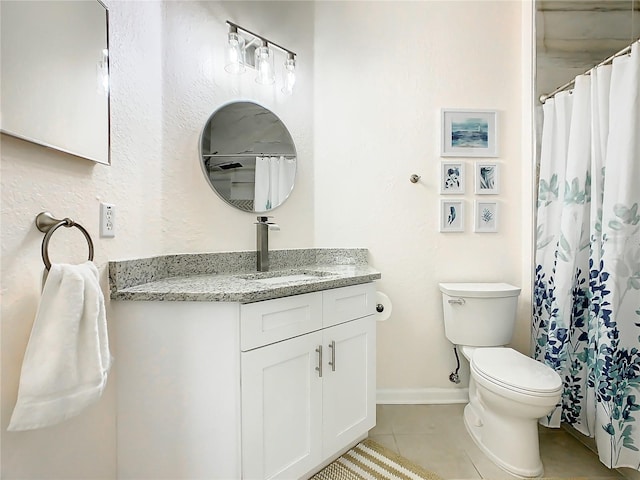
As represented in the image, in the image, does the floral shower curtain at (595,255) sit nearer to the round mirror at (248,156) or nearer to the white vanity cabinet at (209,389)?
the white vanity cabinet at (209,389)

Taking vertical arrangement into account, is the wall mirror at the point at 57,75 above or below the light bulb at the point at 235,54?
below

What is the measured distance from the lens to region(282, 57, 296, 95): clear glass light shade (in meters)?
2.01

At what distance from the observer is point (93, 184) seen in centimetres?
123

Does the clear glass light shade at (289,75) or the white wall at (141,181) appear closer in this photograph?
the white wall at (141,181)

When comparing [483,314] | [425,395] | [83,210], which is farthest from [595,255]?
[83,210]

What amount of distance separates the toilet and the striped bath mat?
1.27ft

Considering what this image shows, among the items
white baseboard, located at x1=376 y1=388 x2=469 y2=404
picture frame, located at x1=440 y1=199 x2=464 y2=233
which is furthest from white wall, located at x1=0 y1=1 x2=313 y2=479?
white baseboard, located at x1=376 y1=388 x2=469 y2=404

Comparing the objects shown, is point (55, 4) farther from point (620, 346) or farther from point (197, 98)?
point (620, 346)

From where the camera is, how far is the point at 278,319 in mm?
1364

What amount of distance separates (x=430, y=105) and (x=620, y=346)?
1577mm

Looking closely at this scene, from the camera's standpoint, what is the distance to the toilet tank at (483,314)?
200 cm

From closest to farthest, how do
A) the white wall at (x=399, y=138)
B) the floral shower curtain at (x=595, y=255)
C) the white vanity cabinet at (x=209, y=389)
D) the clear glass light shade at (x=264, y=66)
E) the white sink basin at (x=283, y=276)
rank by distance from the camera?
1. the white vanity cabinet at (x=209, y=389)
2. the floral shower curtain at (x=595, y=255)
3. the white sink basin at (x=283, y=276)
4. the clear glass light shade at (x=264, y=66)
5. the white wall at (x=399, y=138)

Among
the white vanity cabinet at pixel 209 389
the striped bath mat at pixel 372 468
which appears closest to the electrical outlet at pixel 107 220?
the white vanity cabinet at pixel 209 389

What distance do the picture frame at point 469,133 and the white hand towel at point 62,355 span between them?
1.99m
